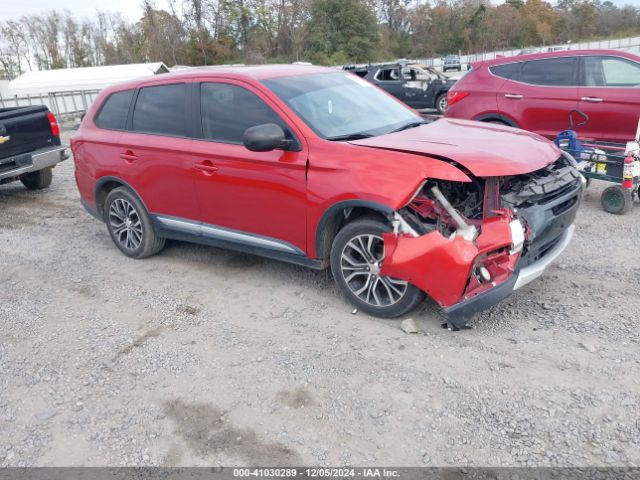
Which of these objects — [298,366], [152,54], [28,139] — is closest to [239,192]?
[298,366]

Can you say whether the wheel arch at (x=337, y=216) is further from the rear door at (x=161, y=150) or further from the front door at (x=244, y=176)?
the rear door at (x=161, y=150)

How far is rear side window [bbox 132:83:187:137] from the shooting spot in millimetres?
5051

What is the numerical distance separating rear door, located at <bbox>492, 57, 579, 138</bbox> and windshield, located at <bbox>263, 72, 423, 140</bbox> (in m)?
3.34

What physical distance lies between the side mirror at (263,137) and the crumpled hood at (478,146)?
587mm

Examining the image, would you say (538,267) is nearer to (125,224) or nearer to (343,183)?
(343,183)

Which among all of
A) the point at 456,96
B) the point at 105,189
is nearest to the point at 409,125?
the point at 105,189

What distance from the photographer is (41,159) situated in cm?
848

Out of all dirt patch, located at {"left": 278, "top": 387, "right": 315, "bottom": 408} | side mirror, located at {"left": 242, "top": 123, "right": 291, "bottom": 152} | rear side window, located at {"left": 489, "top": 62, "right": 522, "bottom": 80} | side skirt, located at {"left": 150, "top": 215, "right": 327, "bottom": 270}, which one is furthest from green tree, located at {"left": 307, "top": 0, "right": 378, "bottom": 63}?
dirt patch, located at {"left": 278, "top": 387, "right": 315, "bottom": 408}

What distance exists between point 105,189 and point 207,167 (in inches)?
70.9

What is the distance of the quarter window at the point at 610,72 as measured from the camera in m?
7.18

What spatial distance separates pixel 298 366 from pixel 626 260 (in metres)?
3.24

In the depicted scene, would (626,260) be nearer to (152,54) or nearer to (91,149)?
(91,149)

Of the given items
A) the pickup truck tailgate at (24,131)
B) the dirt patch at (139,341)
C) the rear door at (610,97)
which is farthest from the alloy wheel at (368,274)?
the pickup truck tailgate at (24,131)

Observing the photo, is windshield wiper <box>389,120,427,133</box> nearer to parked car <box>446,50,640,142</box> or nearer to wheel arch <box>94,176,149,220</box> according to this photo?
wheel arch <box>94,176,149,220</box>
